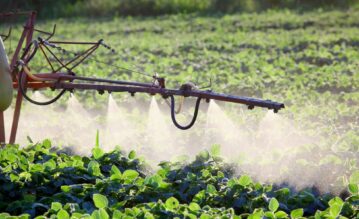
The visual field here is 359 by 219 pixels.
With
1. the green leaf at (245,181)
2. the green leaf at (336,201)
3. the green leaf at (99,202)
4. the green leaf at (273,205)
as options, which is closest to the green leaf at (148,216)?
the green leaf at (99,202)

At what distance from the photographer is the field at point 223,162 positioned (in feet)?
15.9

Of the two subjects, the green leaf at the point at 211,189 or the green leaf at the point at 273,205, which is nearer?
the green leaf at the point at 273,205

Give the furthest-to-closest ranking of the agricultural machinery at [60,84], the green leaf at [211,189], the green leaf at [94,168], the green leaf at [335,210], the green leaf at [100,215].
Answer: the agricultural machinery at [60,84]
the green leaf at [94,168]
the green leaf at [211,189]
the green leaf at [335,210]
the green leaf at [100,215]

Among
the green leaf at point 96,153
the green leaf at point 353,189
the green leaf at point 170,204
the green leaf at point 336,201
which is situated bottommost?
the green leaf at point 170,204

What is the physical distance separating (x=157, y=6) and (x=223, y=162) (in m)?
23.5

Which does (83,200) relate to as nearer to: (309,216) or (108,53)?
(309,216)

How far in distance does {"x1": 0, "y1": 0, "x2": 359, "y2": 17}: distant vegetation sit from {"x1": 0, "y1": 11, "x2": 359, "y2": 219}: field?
10316mm

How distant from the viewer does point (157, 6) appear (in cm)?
2897

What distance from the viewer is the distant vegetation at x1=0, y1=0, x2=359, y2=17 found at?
27464mm

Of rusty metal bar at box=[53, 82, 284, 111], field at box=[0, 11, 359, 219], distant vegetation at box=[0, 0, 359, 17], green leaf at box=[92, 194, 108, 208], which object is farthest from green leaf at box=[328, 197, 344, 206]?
distant vegetation at box=[0, 0, 359, 17]

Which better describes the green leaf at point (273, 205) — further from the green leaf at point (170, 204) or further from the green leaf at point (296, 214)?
the green leaf at point (170, 204)

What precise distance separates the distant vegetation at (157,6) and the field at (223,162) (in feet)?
33.8

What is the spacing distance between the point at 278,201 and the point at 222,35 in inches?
580

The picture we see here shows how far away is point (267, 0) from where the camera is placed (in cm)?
2861
